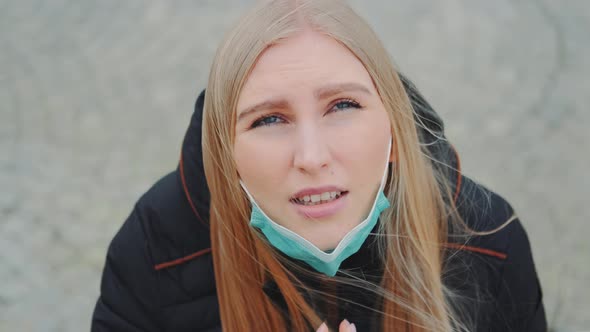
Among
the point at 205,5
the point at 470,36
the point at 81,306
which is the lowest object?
the point at 81,306

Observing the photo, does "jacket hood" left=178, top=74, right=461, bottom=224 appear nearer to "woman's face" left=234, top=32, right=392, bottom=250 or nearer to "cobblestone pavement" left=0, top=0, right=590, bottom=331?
"woman's face" left=234, top=32, right=392, bottom=250

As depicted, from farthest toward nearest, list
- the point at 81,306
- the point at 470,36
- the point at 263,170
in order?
the point at 470,36 < the point at 81,306 < the point at 263,170

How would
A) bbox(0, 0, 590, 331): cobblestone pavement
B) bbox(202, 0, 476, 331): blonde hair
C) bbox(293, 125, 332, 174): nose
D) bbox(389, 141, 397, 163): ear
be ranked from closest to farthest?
bbox(293, 125, 332, 174): nose
bbox(202, 0, 476, 331): blonde hair
bbox(389, 141, 397, 163): ear
bbox(0, 0, 590, 331): cobblestone pavement

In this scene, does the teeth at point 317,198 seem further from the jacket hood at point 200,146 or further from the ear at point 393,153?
the jacket hood at point 200,146

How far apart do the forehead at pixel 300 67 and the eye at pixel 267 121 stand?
49 millimetres

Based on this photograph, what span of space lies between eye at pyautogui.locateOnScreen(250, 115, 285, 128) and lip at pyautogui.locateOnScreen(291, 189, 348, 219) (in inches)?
7.3

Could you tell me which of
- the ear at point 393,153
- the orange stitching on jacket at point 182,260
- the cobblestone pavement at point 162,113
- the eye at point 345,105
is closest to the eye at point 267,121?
the eye at point 345,105

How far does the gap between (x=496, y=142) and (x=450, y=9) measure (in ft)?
3.14

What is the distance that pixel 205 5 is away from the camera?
455cm

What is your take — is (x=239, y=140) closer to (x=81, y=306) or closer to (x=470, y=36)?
(x=81, y=306)

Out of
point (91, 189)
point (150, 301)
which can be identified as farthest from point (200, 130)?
point (91, 189)

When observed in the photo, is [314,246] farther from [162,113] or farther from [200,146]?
[162,113]

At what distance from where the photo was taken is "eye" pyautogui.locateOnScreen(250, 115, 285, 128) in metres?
1.71

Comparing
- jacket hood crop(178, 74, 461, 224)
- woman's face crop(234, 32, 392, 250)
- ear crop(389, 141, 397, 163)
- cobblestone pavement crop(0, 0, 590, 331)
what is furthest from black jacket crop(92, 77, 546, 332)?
cobblestone pavement crop(0, 0, 590, 331)
